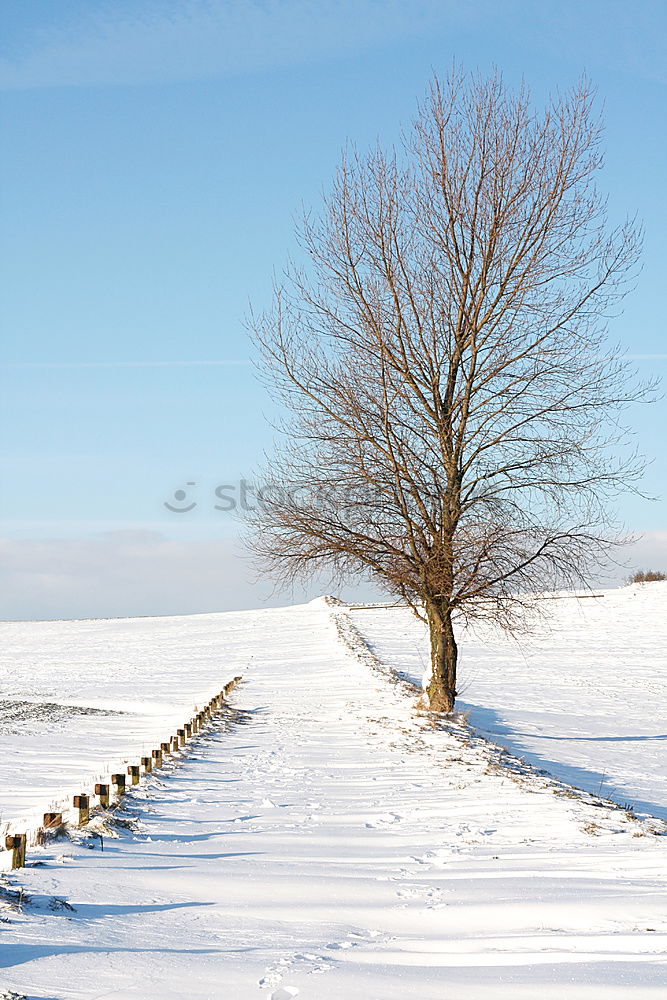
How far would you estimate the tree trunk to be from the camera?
50.1 feet

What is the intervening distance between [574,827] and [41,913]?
421 cm

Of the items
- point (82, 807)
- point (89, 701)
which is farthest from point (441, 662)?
point (82, 807)

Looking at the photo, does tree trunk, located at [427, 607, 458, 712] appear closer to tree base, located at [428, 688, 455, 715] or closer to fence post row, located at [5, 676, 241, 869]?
tree base, located at [428, 688, 455, 715]

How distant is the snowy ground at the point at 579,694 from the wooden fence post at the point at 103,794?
543 centimetres

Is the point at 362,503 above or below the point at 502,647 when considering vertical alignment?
above

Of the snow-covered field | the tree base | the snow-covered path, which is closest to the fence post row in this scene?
the snow-covered path

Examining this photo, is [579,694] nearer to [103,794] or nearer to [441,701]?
[441,701]

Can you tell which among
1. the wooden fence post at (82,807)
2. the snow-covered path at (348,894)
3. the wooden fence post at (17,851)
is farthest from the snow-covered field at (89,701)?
the wooden fence post at (17,851)

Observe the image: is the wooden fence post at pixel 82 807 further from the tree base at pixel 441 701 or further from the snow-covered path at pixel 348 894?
the tree base at pixel 441 701

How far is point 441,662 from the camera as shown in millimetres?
15367

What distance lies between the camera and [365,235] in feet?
50.2

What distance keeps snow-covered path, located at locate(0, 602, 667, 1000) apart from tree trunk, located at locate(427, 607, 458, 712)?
5060 millimetres

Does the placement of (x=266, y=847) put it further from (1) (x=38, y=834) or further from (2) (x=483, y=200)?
(2) (x=483, y=200)

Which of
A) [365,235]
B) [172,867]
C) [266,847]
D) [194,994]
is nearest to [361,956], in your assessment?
[194,994]
